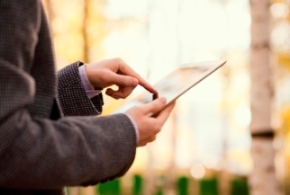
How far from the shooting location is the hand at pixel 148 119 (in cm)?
114

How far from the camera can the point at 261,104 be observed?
4445 mm

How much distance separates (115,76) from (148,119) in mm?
243

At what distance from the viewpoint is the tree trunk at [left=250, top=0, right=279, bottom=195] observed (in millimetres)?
4359

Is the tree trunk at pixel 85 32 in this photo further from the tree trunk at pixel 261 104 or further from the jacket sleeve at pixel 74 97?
the jacket sleeve at pixel 74 97

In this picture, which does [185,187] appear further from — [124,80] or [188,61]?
[124,80]

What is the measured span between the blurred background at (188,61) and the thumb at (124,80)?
6.39 metres

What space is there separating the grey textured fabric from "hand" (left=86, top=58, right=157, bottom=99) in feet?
0.77

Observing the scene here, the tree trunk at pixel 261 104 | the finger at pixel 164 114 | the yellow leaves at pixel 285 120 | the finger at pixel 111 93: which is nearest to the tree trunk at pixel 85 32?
the yellow leaves at pixel 285 120

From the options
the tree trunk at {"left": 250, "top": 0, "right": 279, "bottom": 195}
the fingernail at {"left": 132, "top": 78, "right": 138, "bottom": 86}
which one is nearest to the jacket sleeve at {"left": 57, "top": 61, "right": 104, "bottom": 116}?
the fingernail at {"left": 132, "top": 78, "right": 138, "bottom": 86}

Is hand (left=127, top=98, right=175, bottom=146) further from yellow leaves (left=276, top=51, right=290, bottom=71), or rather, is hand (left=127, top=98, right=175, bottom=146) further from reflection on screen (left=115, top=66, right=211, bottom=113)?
yellow leaves (left=276, top=51, right=290, bottom=71)

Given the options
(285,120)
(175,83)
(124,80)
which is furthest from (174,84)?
(285,120)

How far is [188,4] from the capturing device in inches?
475

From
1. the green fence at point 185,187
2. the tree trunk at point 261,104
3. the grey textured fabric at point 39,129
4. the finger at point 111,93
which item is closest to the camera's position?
the grey textured fabric at point 39,129

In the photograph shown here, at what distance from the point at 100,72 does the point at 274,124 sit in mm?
3175
